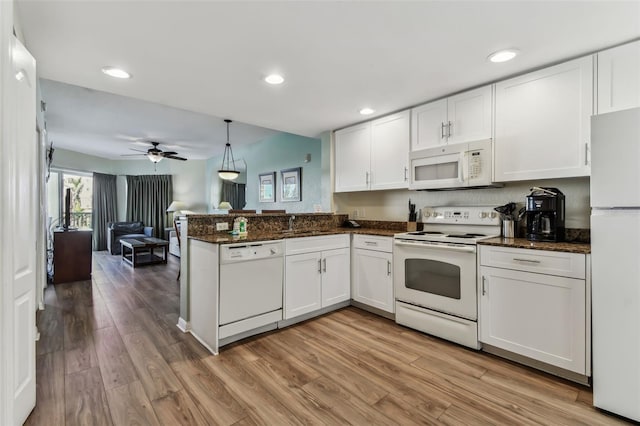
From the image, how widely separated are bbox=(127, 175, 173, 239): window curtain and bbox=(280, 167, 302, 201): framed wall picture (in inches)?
188

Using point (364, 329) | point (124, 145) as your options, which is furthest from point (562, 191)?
point (124, 145)

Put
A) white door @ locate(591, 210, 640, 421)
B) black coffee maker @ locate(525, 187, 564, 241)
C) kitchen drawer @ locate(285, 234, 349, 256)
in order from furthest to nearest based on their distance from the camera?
kitchen drawer @ locate(285, 234, 349, 256), black coffee maker @ locate(525, 187, 564, 241), white door @ locate(591, 210, 640, 421)

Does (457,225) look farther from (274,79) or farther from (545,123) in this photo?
(274,79)

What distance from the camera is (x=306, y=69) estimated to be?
233cm

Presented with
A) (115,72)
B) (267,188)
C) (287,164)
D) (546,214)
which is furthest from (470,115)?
(267,188)

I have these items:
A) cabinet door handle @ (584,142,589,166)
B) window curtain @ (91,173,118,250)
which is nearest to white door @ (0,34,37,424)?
cabinet door handle @ (584,142,589,166)

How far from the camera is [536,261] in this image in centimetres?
204

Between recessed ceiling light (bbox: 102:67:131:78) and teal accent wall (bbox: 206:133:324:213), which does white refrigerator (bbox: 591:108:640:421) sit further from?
recessed ceiling light (bbox: 102:67:131:78)

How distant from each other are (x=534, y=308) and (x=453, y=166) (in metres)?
1.35

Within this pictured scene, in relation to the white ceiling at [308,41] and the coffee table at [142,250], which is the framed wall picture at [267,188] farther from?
the white ceiling at [308,41]

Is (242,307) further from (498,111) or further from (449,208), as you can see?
(498,111)

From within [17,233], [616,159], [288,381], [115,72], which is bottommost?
[288,381]

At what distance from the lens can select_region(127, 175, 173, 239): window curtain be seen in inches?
320

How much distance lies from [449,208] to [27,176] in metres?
3.30
